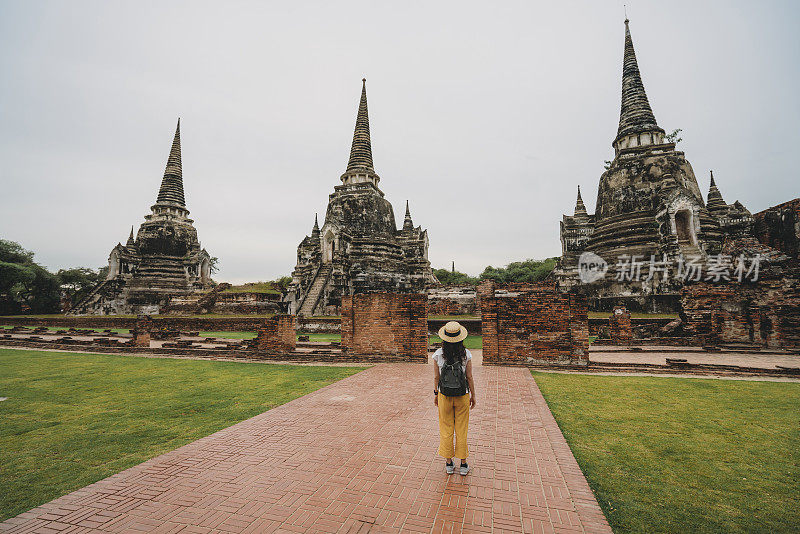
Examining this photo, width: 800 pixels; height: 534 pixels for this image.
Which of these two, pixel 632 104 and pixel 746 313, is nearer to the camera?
pixel 746 313

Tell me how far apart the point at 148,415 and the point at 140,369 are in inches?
188

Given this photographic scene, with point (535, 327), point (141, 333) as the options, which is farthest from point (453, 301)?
point (141, 333)

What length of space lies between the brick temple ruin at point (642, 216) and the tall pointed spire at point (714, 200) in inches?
2.1

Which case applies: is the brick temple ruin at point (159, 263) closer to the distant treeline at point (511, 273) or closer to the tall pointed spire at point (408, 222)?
the tall pointed spire at point (408, 222)

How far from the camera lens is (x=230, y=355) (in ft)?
38.2

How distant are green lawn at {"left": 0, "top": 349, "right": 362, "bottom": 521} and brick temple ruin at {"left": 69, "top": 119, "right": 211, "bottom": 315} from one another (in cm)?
2033

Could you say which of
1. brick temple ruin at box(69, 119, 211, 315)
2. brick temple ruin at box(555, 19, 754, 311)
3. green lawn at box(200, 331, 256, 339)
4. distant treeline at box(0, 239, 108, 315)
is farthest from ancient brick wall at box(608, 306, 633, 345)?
distant treeline at box(0, 239, 108, 315)

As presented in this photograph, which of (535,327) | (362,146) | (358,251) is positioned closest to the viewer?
(535,327)

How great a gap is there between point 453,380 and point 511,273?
49318 millimetres

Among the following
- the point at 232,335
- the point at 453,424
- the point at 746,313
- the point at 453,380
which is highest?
the point at 746,313

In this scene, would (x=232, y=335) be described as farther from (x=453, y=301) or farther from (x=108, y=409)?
(x=453, y=301)

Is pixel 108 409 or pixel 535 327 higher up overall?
pixel 535 327

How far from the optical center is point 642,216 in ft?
71.8
